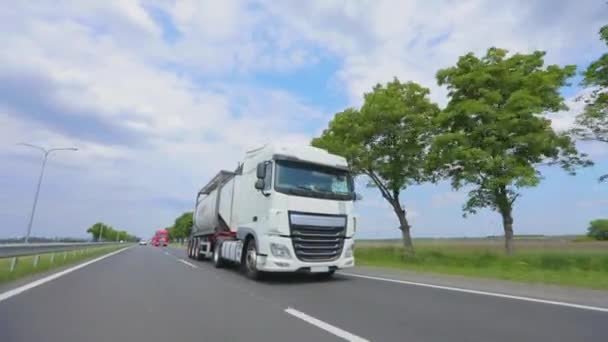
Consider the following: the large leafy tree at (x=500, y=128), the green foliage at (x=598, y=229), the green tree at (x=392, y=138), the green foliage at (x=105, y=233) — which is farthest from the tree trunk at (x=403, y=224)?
the green foliage at (x=105, y=233)

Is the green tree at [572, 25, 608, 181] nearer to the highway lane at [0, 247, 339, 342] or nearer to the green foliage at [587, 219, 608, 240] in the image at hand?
the highway lane at [0, 247, 339, 342]

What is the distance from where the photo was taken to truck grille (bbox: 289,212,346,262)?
8.92m

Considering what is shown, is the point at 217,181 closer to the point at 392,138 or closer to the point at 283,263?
the point at 283,263

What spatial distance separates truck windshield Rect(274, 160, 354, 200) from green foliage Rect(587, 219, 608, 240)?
93.0 meters

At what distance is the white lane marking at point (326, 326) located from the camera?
13.5ft

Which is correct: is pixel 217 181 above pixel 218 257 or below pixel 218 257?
above

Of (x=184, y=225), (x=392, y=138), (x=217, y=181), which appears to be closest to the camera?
(x=217, y=181)

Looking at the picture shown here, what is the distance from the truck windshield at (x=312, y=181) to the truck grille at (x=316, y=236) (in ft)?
2.02

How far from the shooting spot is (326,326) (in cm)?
468

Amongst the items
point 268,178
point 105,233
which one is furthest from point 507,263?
point 105,233

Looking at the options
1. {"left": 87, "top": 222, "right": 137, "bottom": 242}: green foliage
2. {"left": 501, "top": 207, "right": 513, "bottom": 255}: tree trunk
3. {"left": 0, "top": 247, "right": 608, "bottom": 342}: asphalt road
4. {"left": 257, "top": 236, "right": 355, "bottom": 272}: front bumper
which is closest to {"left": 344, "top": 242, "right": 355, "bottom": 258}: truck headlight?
{"left": 257, "top": 236, "right": 355, "bottom": 272}: front bumper

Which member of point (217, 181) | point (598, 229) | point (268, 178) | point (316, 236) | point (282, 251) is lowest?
point (282, 251)

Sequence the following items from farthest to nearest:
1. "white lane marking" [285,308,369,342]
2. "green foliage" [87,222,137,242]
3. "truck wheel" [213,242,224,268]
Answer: "green foliage" [87,222,137,242] < "truck wheel" [213,242,224,268] < "white lane marking" [285,308,369,342]

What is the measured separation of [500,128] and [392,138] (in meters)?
5.96
